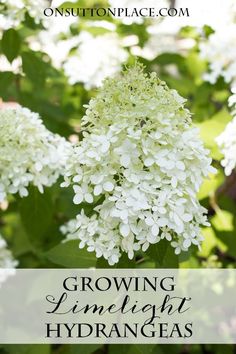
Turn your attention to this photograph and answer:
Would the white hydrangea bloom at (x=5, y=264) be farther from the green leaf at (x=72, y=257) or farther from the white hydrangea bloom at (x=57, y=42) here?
the white hydrangea bloom at (x=57, y=42)

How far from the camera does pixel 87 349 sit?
1897 mm

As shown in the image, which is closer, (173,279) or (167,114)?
(167,114)

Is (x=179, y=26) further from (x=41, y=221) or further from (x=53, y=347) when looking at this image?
(x=53, y=347)

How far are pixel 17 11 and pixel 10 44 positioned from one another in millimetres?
127

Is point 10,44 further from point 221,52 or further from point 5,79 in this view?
point 221,52

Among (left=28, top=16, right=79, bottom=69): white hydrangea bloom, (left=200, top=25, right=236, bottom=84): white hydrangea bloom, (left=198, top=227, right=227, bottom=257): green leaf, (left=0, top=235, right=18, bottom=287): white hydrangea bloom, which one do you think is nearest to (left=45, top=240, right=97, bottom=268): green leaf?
(left=0, top=235, right=18, bottom=287): white hydrangea bloom

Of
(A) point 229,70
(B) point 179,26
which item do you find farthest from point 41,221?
(B) point 179,26

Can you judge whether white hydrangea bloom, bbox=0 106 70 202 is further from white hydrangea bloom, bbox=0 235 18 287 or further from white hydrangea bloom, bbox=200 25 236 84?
white hydrangea bloom, bbox=200 25 236 84

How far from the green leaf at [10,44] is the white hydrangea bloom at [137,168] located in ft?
2.77

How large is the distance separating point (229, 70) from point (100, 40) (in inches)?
26.8

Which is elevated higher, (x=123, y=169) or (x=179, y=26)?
(x=179, y=26)

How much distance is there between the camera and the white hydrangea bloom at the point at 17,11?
7.63ft

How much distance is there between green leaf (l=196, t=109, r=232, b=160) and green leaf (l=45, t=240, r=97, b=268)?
25.0 inches

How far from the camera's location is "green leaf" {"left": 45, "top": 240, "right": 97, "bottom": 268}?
188 centimetres
